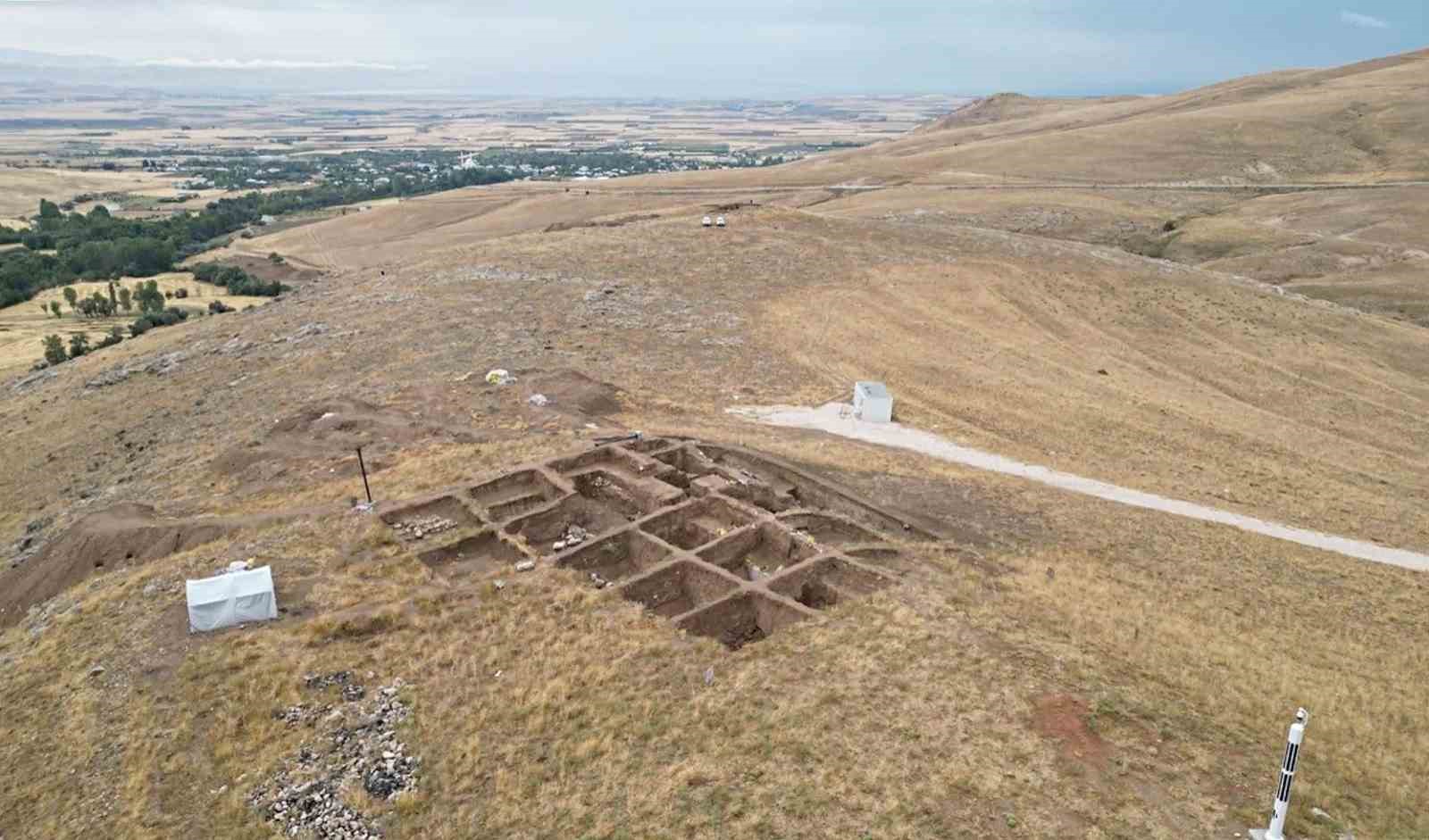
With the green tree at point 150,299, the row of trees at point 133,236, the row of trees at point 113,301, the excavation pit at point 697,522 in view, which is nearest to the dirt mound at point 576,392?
the excavation pit at point 697,522

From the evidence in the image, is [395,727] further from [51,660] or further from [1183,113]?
[1183,113]

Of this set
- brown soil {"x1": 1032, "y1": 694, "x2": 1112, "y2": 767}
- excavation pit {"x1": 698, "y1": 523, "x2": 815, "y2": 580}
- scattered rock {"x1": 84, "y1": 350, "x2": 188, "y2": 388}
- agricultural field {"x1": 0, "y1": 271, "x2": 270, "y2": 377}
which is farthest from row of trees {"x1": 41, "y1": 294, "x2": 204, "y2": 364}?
brown soil {"x1": 1032, "y1": 694, "x2": 1112, "y2": 767}

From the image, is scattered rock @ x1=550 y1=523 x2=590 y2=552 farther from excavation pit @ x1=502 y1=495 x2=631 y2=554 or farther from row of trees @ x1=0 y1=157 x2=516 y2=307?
row of trees @ x1=0 y1=157 x2=516 y2=307

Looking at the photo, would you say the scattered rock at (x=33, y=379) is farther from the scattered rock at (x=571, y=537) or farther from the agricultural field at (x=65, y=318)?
the scattered rock at (x=571, y=537)

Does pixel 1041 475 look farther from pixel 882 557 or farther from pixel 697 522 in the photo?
pixel 697 522

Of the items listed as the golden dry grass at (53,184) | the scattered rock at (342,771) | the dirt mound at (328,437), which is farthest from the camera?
the golden dry grass at (53,184)
